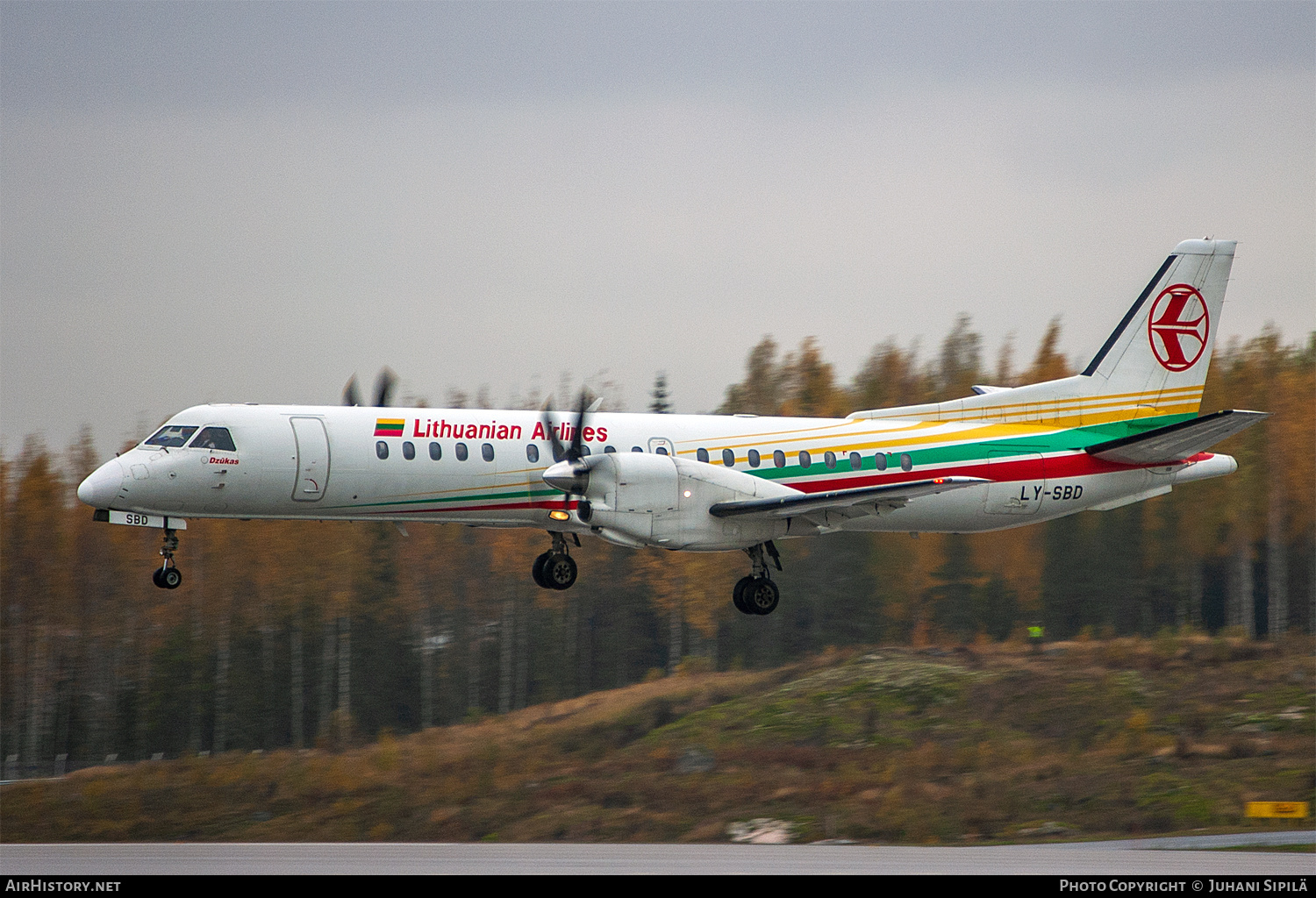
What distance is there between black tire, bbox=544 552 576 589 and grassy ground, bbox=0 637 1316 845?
11.9 metres

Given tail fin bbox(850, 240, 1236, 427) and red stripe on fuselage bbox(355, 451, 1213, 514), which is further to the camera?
tail fin bbox(850, 240, 1236, 427)

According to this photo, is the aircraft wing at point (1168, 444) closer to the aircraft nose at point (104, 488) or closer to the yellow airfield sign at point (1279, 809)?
the yellow airfield sign at point (1279, 809)

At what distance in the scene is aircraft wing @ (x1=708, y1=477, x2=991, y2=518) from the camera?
22453 mm

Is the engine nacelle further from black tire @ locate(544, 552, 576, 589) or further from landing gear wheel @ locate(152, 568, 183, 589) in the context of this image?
landing gear wheel @ locate(152, 568, 183, 589)

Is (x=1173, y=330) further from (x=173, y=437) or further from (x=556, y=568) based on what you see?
(x=173, y=437)

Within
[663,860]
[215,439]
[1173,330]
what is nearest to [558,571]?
[663,860]

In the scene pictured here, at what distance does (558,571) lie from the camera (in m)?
24.2

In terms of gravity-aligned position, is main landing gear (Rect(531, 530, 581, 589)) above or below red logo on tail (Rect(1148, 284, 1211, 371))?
below

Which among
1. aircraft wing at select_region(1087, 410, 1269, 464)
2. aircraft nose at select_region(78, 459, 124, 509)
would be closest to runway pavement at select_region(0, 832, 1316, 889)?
aircraft nose at select_region(78, 459, 124, 509)

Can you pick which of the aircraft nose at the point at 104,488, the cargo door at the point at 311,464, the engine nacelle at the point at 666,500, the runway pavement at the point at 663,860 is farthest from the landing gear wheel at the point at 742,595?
the aircraft nose at the point at 104,488

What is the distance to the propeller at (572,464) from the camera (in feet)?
72.8

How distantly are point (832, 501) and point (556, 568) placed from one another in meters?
5.30

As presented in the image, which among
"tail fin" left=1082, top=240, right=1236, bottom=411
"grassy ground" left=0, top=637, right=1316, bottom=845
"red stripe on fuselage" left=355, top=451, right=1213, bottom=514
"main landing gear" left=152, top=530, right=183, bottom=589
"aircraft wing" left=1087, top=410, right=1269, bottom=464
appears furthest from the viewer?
"grassy ground" left=0, top=637, right=1316, bottom=845

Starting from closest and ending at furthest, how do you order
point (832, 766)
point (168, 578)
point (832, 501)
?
point (168, 578) → point (832, 501) → point (832, 766)
